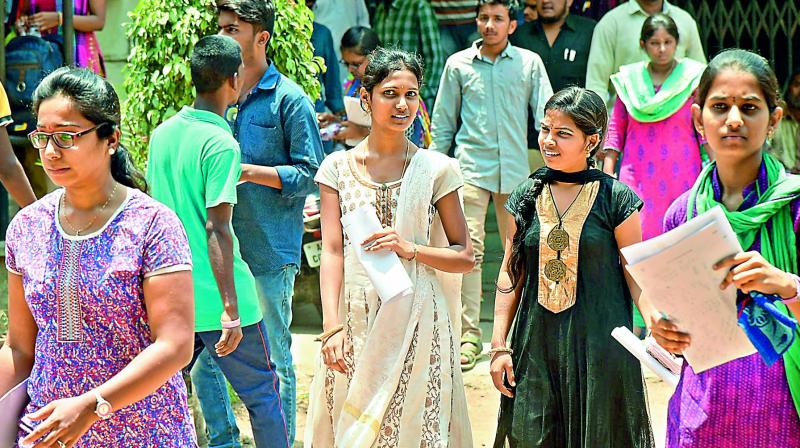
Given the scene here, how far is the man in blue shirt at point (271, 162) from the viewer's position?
4.52m

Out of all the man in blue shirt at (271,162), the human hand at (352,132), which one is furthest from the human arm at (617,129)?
the man in blue shirt at (271,162)

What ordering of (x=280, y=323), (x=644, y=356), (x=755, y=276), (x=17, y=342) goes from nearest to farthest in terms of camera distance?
(x=755, y=276) < (x=17, y=342) < (x=644, y=356) < (x=280, y=323)

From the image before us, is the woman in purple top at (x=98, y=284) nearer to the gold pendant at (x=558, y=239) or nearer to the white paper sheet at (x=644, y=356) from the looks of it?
the white paper sheet at (x=644, y=356)

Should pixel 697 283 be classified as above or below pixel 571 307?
above

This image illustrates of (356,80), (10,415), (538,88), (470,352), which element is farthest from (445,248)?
(356,80)

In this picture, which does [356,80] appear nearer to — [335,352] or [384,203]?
[384,203]

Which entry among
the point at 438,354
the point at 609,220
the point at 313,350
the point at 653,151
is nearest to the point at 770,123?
the point at 609,220

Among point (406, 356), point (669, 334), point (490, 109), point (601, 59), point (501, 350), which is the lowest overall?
point (406, 356)

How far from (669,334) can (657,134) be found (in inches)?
149

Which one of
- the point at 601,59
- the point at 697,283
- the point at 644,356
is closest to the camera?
the point at 697,283

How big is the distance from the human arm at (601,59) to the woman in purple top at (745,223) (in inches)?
171

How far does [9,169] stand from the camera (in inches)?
186

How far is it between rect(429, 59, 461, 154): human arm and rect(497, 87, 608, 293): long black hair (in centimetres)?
295

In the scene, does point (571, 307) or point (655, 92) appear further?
point (655, 92)
